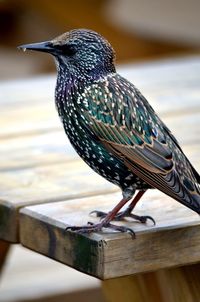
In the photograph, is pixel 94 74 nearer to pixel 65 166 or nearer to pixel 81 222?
pixel 81 222

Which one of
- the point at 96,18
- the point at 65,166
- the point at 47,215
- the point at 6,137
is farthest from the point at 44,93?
the point at 96,18

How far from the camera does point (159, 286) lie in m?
3.11

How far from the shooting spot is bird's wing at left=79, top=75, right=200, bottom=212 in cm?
255

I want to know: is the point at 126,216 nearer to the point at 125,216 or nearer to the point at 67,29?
Answer: the point at 125,216

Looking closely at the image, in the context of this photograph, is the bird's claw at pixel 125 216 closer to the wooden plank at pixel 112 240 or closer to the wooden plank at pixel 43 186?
the wooden plank at pixel 112 240

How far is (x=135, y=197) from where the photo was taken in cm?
272

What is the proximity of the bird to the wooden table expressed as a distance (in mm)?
61

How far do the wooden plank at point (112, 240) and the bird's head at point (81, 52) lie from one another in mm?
330

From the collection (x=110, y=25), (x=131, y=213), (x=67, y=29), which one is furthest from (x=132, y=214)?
(x=67, y=29)

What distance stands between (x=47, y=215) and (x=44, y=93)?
1.56m

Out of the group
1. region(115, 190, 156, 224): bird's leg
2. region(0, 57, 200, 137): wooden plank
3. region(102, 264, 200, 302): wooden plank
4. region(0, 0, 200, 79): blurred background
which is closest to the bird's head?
region(115, 190, 156, 224): bird's leg

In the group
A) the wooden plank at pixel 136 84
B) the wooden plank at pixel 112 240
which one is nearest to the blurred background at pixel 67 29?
the wooden plank at pixel 136 84

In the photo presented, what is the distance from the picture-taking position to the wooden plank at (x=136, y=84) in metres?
3.76

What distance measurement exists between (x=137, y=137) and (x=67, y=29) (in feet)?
12.5
